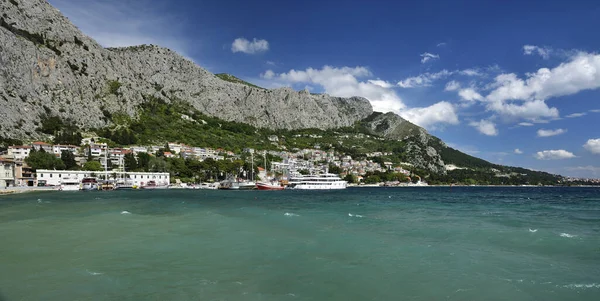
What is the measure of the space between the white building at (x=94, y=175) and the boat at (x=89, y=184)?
208 inches

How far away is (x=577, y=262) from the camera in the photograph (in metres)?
13.3

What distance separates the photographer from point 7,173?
244 feet

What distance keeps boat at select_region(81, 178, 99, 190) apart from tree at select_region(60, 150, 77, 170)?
42.2 feet

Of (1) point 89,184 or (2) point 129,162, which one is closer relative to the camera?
(1) point 89,184

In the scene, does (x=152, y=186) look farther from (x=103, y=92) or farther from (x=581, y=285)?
(x=581, y=285)

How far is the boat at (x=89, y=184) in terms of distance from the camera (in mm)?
80369

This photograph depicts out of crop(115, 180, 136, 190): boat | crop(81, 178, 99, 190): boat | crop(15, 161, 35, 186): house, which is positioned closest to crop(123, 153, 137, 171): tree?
crop(115, 180, 136, 190): boat

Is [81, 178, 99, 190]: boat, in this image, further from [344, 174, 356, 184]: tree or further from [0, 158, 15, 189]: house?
[344, 174, 356, 184]: tree

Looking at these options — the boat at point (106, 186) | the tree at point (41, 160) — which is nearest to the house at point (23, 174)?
the tree at point (41, 160)

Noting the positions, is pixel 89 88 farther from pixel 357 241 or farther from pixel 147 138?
pixel 357 241

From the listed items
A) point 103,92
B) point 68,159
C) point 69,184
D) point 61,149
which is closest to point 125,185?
point 69,184

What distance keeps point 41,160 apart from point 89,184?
556 inches

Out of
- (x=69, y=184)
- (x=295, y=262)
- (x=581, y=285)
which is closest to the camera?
(x=581, y=285)

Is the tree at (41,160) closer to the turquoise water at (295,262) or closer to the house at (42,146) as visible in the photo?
the house at (42,146)
